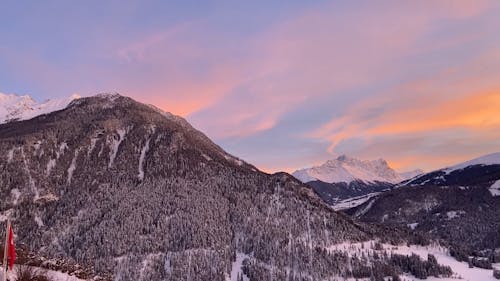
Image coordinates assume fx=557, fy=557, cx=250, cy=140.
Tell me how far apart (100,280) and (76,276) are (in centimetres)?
629

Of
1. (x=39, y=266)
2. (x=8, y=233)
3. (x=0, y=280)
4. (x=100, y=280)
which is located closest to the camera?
(x=8, y=233)

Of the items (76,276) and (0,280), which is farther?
(76,276)

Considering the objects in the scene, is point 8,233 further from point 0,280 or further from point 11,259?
point 0,280

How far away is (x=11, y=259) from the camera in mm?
40656

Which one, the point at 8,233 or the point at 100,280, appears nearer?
the point at 8,233

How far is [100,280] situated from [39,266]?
12326 mm

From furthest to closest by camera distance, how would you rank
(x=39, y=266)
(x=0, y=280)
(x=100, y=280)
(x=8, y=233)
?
(x=100, y=280) → (x=39, y=266) → (x=0, y=280) → (x=8, y=233)

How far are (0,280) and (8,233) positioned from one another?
115 feet

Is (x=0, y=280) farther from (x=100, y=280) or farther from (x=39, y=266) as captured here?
(x=100, y=280)

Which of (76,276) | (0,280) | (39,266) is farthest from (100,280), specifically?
(0,280)

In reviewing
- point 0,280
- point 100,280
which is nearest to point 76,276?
point 100,280

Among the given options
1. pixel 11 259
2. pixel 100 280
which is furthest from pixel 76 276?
pixel 11 259

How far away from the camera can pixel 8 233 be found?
38.9 metres

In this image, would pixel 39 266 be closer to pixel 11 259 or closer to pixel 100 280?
pixel 100 280
